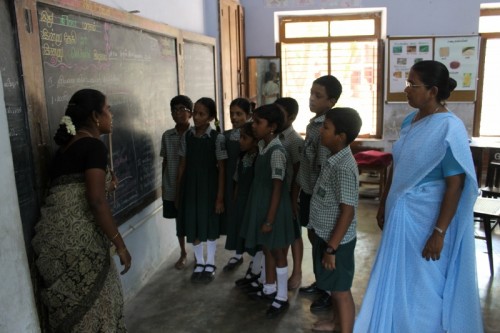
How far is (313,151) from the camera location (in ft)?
8.05

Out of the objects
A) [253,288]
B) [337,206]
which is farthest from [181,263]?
[337,206]

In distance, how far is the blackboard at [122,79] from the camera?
80.2 inches

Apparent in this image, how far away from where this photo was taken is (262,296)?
279cm

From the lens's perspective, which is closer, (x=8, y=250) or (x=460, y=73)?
(x=8, y=250)

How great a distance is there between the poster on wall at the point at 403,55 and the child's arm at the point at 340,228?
418 cm

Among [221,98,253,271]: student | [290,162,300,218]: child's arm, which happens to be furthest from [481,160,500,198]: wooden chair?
[221,98,253,271]: student

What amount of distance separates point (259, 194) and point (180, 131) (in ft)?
2.88

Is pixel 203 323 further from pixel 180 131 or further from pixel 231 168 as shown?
pixel 180 131

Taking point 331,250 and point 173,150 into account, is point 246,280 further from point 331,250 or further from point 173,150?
point 331,250

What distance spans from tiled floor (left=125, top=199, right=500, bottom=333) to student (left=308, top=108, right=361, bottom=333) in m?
0.57

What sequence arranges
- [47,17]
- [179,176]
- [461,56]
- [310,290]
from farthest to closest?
[461,56]
[179,176]
[310,290]
[47,17]

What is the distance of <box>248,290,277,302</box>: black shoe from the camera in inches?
109

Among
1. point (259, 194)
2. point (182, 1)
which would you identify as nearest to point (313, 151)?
point (259, 194)

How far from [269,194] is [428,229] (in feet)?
2.79
